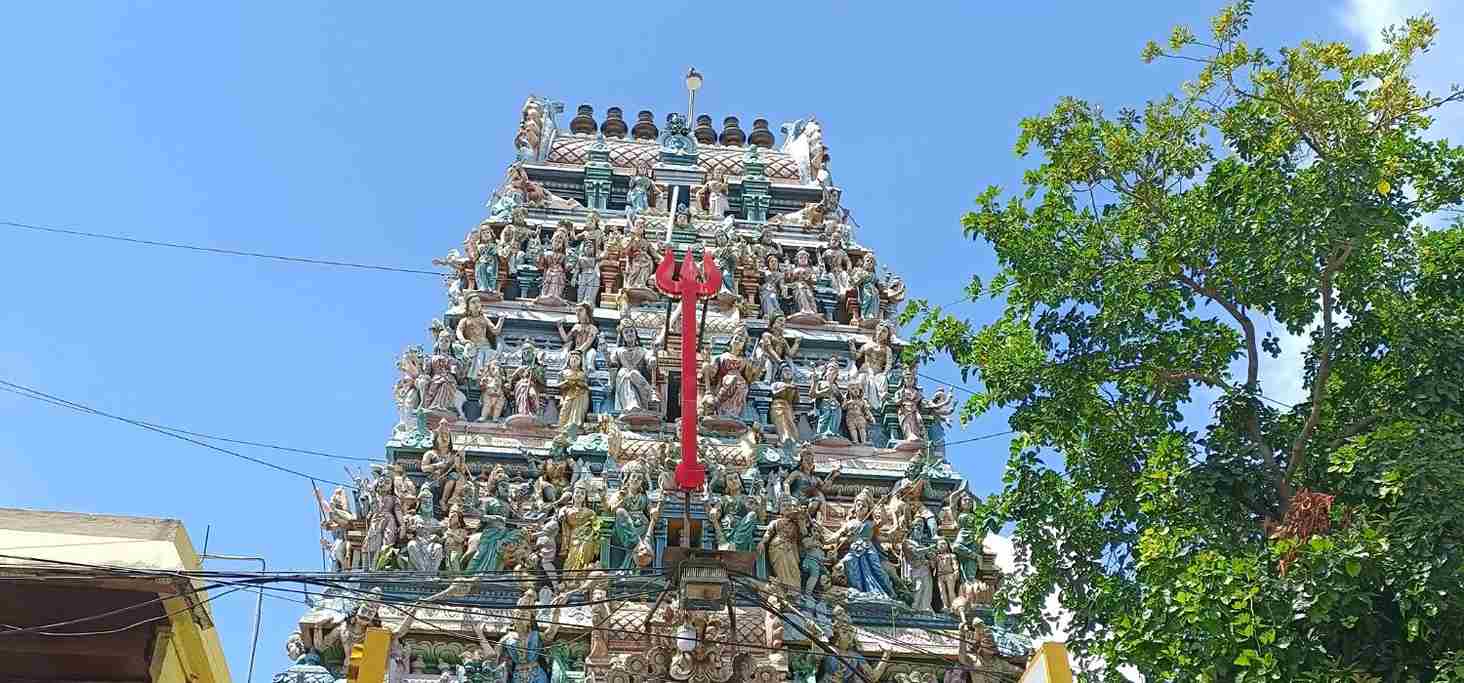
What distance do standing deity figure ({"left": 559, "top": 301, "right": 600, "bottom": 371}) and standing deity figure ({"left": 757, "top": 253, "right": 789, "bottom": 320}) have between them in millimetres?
2737

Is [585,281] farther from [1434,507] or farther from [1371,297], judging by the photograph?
[1434,507]

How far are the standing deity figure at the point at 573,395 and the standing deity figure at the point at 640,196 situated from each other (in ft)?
17.5

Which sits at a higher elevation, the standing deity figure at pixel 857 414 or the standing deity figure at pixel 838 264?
the standing deity figure at pixel 838 264

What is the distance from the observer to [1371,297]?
527 inches

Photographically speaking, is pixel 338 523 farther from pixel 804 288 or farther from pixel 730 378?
pixel 804 288

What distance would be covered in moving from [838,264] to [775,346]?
3054 millimetres

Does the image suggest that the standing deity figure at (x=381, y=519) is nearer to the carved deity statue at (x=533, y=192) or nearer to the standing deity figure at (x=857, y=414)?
the standing deity figure at (x=857, y=414)

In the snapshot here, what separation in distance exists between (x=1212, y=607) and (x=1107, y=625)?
6.67ft

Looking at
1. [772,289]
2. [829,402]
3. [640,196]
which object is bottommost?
[829,402]

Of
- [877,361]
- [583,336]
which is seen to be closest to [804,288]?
[877,361]

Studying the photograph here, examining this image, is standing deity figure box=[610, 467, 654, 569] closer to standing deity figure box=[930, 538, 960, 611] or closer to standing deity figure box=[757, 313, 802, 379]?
standing deity figure box=[930, 538, 960, 611]

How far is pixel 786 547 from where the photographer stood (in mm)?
18719

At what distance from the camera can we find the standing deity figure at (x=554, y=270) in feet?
77.6

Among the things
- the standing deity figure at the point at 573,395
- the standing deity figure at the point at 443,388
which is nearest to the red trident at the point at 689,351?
the standing deity figure at the point at 573,395
